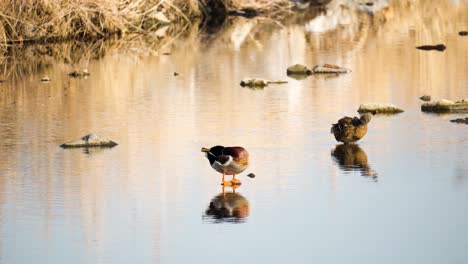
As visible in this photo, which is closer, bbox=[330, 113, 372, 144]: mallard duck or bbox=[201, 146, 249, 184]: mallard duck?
bbox=[201, 146, 249, 184]: mallard duck

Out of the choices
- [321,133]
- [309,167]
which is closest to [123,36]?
[321,133]

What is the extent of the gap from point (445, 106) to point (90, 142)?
5.45m

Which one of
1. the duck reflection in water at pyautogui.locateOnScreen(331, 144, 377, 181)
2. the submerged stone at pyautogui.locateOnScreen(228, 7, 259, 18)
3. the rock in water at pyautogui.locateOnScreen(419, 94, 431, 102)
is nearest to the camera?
the duck reflection in water at pyautogui.locateOnScreen(331, 144, 377, 181)

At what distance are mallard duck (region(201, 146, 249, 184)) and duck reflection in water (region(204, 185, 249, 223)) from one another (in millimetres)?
252

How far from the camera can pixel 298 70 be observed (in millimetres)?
23859

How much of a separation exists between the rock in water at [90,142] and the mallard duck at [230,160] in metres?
2.83

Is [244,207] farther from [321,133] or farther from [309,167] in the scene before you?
[321,133]


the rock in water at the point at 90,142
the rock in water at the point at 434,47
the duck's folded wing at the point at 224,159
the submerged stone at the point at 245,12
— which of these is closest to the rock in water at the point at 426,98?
the rock in water at the point at 90,142

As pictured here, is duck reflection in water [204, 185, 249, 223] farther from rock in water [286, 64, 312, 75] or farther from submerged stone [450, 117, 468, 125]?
rock in water [286, 64, 312, 75]

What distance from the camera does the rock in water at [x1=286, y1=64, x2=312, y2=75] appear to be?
23.8 meters

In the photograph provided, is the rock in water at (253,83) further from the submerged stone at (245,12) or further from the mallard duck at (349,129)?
the submerged stone at (245,12)

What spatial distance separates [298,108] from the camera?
18.9 meters

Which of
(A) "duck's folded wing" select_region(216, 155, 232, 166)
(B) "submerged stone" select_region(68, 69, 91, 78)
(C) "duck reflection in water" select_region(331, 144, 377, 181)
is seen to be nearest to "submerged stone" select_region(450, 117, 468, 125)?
(C) "duck reflection in water" select_region(331, 144, 377, 181)

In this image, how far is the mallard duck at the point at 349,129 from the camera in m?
15.5
